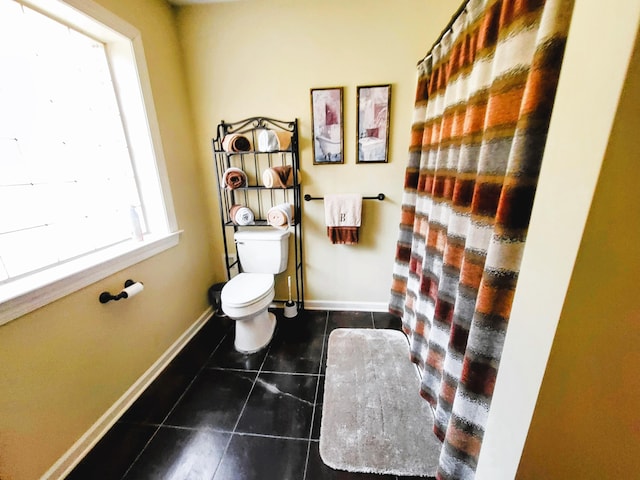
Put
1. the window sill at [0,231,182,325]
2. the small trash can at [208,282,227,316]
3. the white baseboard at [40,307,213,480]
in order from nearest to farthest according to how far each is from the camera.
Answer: the window sill at [0,231,182,325]
the white baseboard at [40,307,213,480]
the small trash can at [208,282,227,316]

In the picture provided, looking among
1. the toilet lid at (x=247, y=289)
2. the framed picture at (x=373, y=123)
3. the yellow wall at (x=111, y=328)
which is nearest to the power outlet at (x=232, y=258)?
the yellow wall at (x=111, y=328)

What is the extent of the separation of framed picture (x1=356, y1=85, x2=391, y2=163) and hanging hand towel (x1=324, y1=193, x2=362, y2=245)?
32 cm

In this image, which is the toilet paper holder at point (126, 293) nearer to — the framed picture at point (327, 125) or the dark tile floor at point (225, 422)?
the dark tile floor at point (225, 422)

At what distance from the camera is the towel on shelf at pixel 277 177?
1.79m

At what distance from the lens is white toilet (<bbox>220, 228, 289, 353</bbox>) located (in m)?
1.61

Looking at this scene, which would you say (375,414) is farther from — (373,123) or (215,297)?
(373,123)

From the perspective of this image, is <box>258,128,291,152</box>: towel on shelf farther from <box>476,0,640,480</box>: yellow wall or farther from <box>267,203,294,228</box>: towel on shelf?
<box>476,0,640,480</box>: yellow wall

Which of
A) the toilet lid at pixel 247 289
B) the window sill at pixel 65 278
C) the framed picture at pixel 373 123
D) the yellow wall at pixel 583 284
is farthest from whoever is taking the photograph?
the framed picture at pixel 373 123

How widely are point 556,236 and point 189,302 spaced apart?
216cm

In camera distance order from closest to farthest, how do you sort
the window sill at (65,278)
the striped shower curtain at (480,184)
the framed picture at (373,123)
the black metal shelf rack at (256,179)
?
the striped shower curtain at (480,184)
the window sill at (65,278)
the framed picture at (373,123)
the black metal shelf rack at (256,179)

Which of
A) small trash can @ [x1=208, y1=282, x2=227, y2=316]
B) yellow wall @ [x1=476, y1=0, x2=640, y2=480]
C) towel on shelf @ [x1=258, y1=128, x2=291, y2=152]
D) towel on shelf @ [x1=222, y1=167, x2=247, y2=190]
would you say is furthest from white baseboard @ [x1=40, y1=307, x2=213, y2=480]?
yellow wall @ [x1=476, y1=0, x2=640, y2=480]

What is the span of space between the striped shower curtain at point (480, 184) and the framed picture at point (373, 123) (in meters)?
0.53

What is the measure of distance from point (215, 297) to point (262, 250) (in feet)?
2.26

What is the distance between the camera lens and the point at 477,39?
85cm
